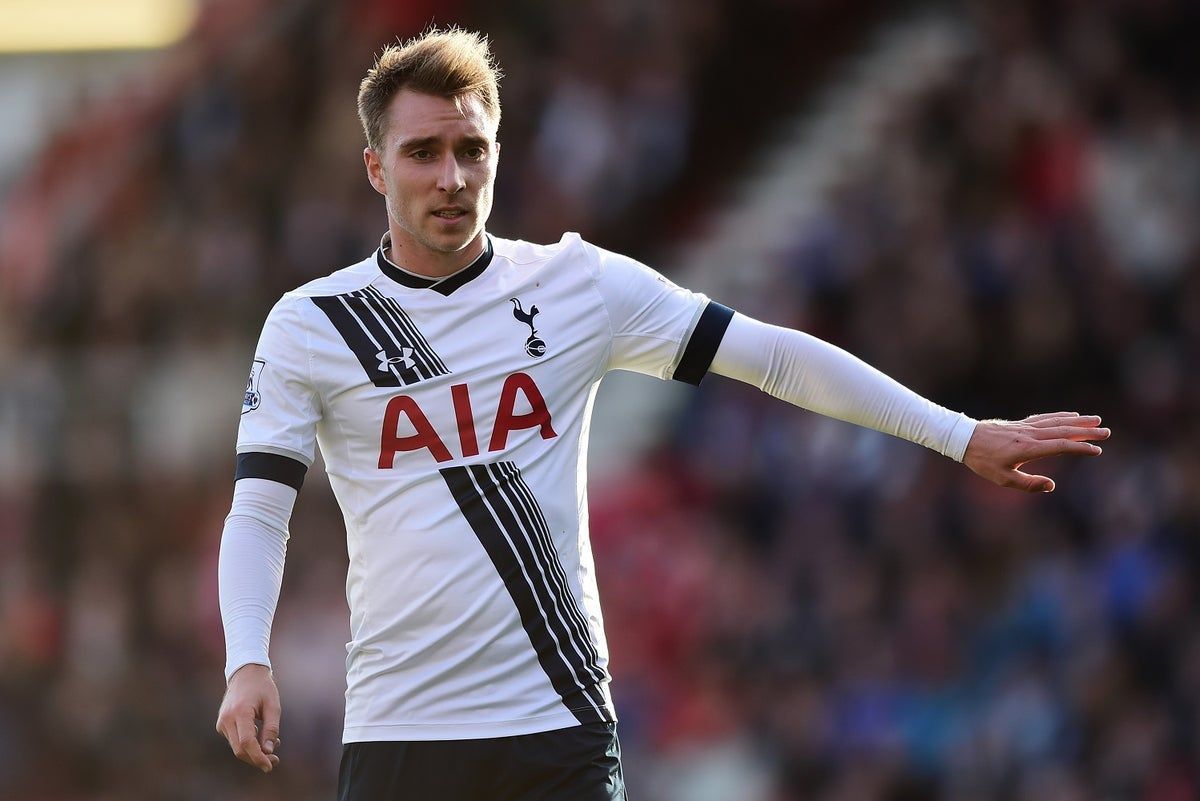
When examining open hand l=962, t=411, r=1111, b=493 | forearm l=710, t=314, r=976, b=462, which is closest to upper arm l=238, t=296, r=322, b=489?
forearm l=710, t=314, r=976, b=462

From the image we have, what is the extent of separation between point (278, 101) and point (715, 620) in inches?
225

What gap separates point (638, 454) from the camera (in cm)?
1102

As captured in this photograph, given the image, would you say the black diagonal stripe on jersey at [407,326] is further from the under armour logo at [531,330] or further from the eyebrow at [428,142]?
the eyebrow at [428,142]

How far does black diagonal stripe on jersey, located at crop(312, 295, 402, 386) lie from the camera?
4.04 m

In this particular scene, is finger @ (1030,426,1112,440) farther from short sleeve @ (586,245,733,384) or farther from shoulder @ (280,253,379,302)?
shoulder @ (280,253,379,302)

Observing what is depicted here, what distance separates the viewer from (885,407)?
163 inches

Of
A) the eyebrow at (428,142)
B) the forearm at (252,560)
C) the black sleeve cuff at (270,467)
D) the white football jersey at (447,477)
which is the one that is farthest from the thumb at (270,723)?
the eyebrow at (428,142)

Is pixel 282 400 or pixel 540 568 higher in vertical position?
pixel 282 400

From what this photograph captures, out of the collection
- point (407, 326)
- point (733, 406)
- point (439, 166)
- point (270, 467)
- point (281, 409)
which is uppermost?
point (733, 406)

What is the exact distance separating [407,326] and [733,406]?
6.70m

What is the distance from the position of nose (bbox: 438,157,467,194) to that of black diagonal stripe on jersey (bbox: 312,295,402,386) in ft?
1.18

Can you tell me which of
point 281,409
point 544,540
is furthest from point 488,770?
point 281,409

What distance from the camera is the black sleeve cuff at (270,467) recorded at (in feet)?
13.0

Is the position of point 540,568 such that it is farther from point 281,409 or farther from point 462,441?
point 281,409
